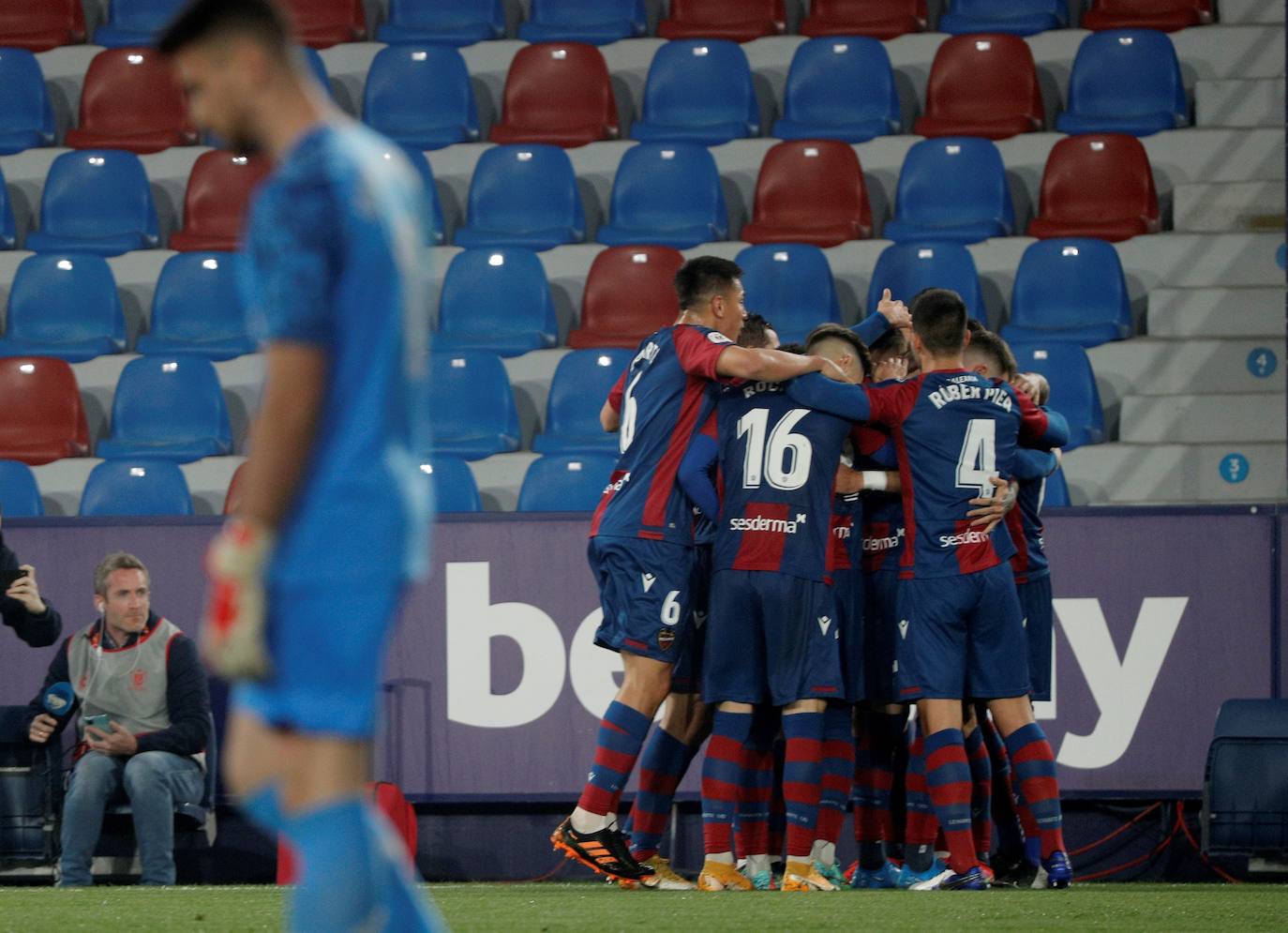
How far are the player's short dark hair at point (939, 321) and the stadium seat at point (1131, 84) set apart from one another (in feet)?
16.9

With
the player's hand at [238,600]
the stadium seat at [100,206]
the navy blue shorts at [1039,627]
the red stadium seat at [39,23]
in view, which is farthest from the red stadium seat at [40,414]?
the player's hand at [238,600]

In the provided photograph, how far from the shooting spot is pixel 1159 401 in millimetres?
9938

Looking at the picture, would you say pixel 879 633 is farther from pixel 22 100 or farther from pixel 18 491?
pixel 22 100

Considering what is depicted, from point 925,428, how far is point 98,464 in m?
5.15

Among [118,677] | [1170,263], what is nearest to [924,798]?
[118,677]

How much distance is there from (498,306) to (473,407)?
2.86ft

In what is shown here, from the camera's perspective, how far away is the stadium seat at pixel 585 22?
12.2 metres

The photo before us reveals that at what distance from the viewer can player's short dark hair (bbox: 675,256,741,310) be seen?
6793 mm

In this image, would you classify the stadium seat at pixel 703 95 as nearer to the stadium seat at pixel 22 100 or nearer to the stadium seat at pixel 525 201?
the stadium seat at pixel 525 201

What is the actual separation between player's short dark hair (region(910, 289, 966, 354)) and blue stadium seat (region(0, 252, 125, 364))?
5.81 m

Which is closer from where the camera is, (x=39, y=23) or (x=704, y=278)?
(x=704, y=278)

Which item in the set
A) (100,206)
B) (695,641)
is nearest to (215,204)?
(100,206)

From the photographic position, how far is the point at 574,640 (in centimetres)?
792

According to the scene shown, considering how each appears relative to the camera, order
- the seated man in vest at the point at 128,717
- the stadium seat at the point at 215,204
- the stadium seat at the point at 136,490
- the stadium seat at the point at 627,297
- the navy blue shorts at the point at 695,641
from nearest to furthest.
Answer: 1. the navy blue shorts at the point at 695,641
2. the seated man in vest at the point at 128,717
3. the stadium seat at the point at 136,490
4. the stadium seat at the point at 627,297
5. the stadium seat at the point at 215,204
